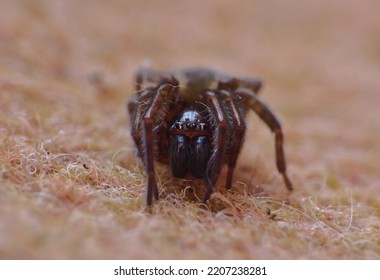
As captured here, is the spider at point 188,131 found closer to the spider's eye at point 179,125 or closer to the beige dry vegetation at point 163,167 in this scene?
the spider's eye at point 179,125

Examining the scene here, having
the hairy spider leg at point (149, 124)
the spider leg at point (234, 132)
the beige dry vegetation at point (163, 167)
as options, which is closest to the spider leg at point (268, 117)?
the beige dry vegetation at point (163, 167)

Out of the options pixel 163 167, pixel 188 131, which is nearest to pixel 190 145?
pixel 188 131

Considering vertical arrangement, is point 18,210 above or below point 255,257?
above

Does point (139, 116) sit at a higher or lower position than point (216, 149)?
higher

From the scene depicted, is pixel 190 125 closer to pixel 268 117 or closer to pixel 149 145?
pixel 149 145

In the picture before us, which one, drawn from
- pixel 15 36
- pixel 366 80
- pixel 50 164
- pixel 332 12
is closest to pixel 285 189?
pixel 50 164

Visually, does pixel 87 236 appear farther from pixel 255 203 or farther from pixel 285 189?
pixel 285 189
